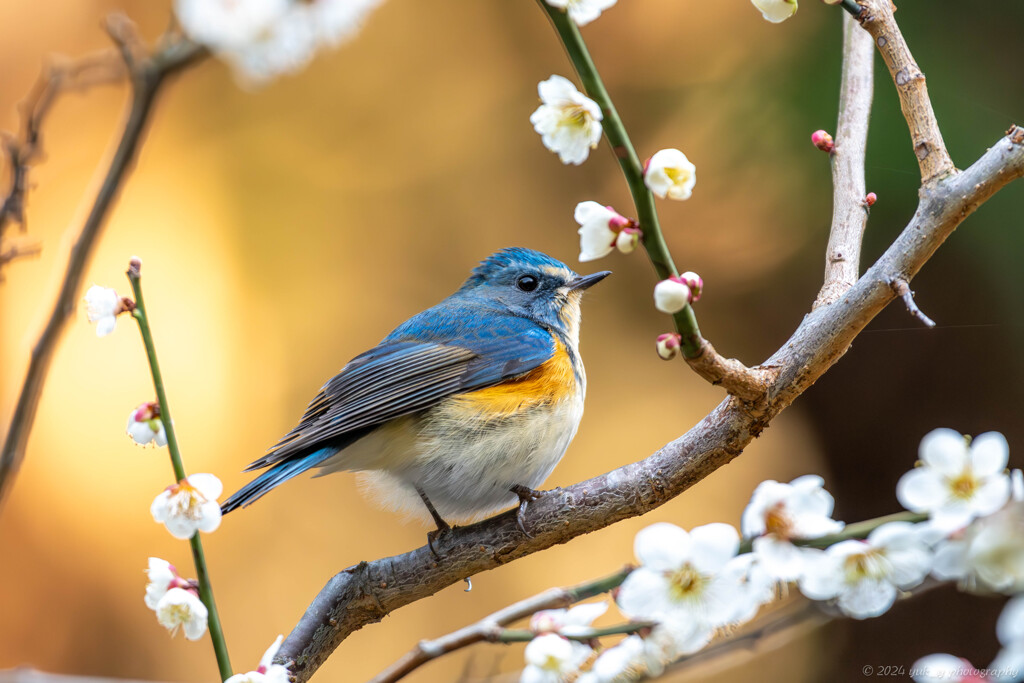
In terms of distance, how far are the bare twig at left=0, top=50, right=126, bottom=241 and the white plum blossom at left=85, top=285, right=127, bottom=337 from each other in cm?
17

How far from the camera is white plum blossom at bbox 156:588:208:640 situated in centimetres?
114

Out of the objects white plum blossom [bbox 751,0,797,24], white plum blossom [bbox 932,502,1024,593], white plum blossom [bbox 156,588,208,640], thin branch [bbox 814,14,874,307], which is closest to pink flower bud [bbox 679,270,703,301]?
white plum blossom [bbox 932,502,1024,593]

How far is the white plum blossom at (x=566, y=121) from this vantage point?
39.6 inches

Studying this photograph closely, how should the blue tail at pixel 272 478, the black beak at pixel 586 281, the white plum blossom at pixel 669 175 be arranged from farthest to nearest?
the black beak at pixel 586 281
the blue tail at pixel 272 478
the white plum blossom at pixel 669 175

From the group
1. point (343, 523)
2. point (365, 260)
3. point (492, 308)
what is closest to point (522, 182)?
point (365, 260)

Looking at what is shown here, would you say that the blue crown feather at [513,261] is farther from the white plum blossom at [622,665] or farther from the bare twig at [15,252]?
the white plum blossom at [622,665]

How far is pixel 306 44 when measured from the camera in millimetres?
811

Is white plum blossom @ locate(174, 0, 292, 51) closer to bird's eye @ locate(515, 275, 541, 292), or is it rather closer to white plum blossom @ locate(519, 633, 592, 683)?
white plum blossom @ locate(519, 633, 592, 683)

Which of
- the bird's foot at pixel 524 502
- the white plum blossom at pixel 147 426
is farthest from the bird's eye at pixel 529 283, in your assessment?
the white plum blossom at pixel 147 426

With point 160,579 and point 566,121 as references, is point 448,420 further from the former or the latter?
point 566,121

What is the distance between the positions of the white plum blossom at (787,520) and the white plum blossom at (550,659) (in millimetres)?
232

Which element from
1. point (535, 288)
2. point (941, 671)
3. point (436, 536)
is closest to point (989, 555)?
point (941, 671)

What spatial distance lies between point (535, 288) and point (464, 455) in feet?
2.99

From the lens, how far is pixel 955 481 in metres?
0.77
